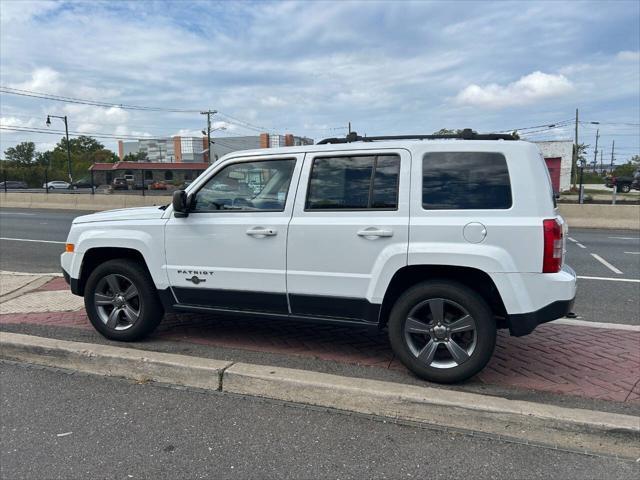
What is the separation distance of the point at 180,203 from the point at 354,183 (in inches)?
58.1

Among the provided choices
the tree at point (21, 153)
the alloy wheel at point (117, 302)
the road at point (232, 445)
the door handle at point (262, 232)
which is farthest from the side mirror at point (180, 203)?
the tree at point (21, 153)

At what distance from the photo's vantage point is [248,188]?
437cm

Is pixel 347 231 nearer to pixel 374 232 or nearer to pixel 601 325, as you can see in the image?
pixel 374 232

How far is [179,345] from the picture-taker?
4734mm

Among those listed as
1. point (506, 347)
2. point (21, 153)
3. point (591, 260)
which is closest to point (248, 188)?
point (506, 347)

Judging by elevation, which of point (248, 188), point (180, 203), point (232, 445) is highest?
point (248, 188)

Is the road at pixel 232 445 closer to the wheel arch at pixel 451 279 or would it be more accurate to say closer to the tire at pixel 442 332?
the tire at pixel 442 332

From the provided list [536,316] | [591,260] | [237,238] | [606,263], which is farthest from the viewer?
[591,260]

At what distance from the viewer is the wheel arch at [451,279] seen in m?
3.79

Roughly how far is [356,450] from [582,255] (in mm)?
9385

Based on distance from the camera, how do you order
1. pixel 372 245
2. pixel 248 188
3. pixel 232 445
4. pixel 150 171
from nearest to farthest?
pixel 232 445 < pixel 372 245 < pixel 248 188 < pixel 150 171

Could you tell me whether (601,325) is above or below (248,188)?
below

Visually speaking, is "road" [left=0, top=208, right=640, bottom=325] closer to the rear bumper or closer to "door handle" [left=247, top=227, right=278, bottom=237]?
the rear bumper

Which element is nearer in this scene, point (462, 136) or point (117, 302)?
point (462, 136)
